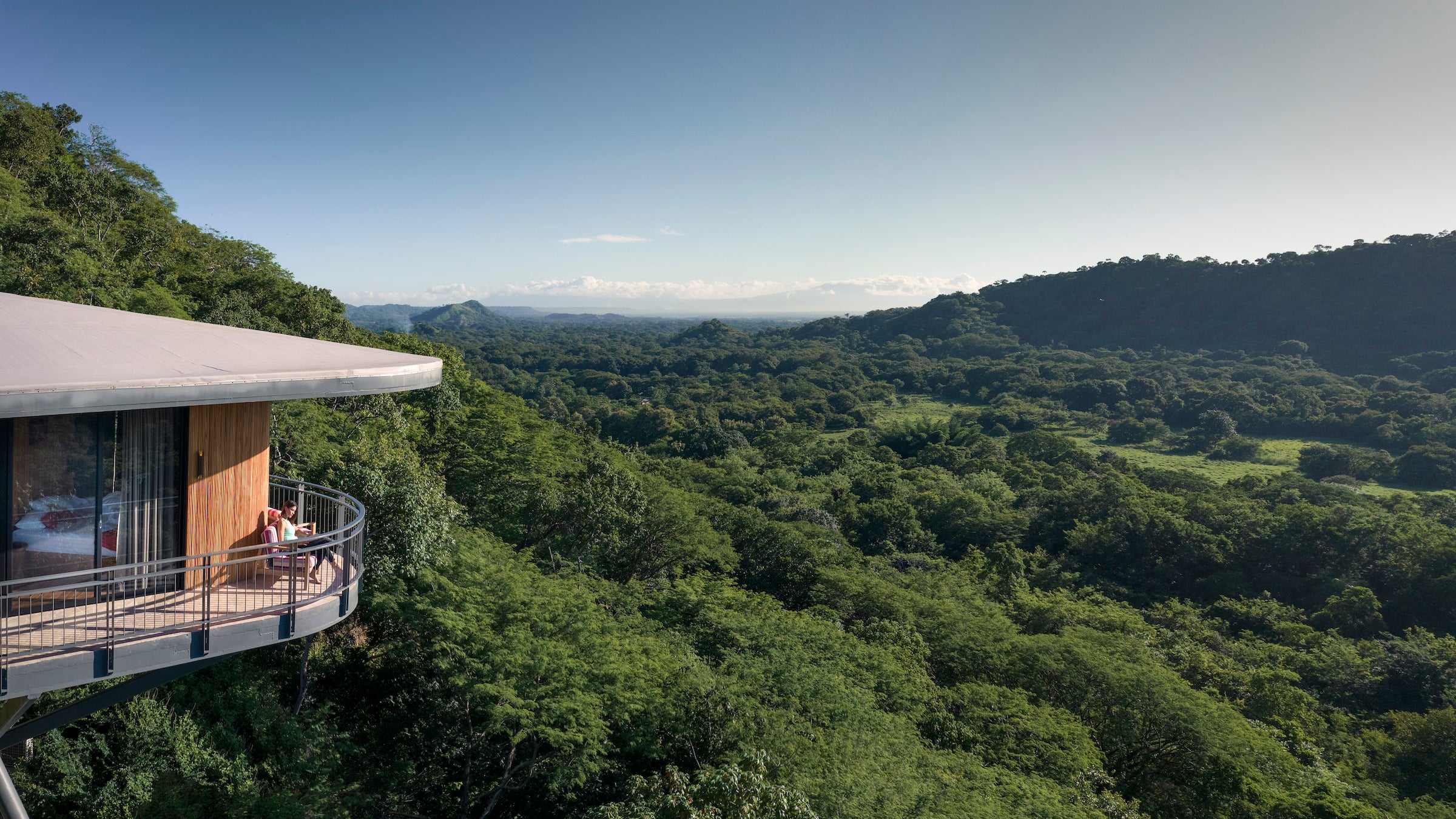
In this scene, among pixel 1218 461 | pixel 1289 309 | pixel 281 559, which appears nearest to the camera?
pixel 281 559

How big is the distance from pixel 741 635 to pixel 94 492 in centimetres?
1794

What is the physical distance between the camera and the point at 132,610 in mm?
7129

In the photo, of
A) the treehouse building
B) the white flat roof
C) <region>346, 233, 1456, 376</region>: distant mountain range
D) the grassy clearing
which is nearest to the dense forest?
the grassy clearing

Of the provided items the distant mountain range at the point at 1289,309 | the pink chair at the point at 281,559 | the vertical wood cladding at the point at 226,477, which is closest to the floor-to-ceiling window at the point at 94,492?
the vertical wood cladding at the point at 226,477

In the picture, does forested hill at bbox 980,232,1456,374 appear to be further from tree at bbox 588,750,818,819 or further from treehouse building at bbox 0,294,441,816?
treehouse building at bbox 0,294,441,816

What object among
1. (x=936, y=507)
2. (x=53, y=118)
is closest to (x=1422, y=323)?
(x=936, y=507)

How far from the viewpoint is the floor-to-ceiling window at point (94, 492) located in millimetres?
6664

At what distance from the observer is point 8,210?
2508 centimetres

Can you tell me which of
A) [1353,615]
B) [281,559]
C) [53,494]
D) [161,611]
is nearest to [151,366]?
[53,494]

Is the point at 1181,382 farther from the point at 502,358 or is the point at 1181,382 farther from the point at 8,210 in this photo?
the point at 502,358

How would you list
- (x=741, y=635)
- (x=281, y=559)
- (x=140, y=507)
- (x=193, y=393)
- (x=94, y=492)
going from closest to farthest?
(x=193, y=393)
(x=94, y=492)
(x=140, y=507)
(x=281, y=559)
(x=741, y=635)

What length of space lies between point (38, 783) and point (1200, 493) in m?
72.1

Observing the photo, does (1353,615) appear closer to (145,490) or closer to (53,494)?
(145,490)

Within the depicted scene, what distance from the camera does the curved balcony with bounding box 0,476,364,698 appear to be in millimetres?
6191
